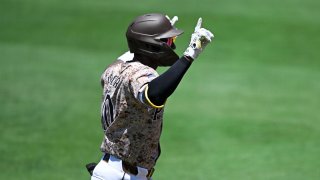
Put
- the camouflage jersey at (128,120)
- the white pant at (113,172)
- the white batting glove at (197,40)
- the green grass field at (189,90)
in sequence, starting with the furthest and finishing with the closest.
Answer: the green grass field at (189,90), the white pant at (113,172), the camouflage jersey at (128,120), the white batting glove at (197,40)

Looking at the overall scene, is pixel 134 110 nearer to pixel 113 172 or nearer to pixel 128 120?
pixel 128 120

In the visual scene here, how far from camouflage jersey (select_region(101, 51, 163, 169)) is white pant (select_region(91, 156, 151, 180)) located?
54mm

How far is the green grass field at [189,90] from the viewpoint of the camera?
941cm

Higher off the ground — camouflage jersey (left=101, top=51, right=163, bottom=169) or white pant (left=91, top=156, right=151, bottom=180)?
camouflage jersey (left=101, top=51, right=163, bottom=169)

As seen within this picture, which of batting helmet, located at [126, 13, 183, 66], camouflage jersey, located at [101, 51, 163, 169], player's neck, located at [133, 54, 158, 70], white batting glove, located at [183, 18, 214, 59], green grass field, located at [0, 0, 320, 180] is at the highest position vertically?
white batting glove, located at [183, 18, 214, 59]

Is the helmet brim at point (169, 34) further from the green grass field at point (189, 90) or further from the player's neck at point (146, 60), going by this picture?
the green grass field at point (189, 90)

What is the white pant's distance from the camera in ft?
18.0

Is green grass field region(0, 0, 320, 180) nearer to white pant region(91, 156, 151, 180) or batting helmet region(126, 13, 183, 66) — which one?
white pant region(91, 156, 151, 180)

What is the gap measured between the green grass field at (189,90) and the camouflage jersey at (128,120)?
336 cm

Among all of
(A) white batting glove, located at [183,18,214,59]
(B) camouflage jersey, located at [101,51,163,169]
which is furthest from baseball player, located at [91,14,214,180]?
(A) white batting glove, located at [183,18,214,59]

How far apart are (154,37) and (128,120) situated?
2.11 feet

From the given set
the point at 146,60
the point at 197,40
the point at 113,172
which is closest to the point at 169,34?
the point at 146,60

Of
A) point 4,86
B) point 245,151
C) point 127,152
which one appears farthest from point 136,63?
point 4,86

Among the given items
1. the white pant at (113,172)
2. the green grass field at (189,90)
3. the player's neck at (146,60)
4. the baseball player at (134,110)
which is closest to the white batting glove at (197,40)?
the baseball player at (134,110)
